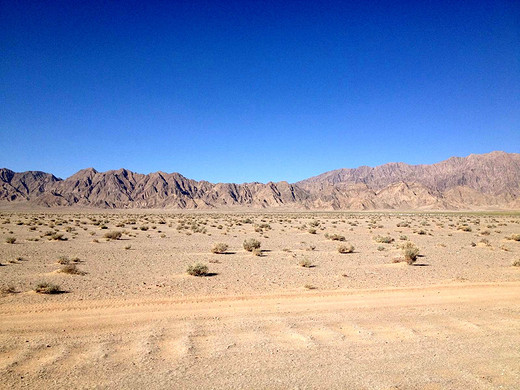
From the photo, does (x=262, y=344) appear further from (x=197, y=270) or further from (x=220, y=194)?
(x=220, y=194)

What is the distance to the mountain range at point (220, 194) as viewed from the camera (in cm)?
14462

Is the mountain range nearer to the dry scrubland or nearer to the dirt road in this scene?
the dry scrubland

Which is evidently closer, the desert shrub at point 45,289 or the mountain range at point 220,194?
the desert shrub at point 45,289

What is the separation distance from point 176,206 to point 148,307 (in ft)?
499

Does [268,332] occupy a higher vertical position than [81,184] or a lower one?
lower

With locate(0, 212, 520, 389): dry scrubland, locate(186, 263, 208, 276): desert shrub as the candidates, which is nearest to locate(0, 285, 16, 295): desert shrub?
locate(0, 212, 520, 389): dry scrubland

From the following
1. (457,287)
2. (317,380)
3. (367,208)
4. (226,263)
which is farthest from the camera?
(367,208)

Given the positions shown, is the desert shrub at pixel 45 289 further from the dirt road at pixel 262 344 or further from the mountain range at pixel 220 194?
the mountain range at pixel 220 194

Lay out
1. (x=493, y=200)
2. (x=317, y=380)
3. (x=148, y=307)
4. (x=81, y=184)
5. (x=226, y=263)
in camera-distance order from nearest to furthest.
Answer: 1. (x=317, y=380)
2. (x=148, y=307)
3. (x=226, y=263)
4. (x=493, y=200)
5. (x=81, y=184)

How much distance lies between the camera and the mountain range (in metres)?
145

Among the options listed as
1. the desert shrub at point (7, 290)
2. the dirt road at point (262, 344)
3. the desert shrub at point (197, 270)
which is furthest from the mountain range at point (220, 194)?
the desert shrub at point (7, 290)

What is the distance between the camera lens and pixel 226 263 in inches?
668

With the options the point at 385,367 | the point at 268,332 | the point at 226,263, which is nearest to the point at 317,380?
the point at 385,367

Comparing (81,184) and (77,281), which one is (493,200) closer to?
(77,281)
